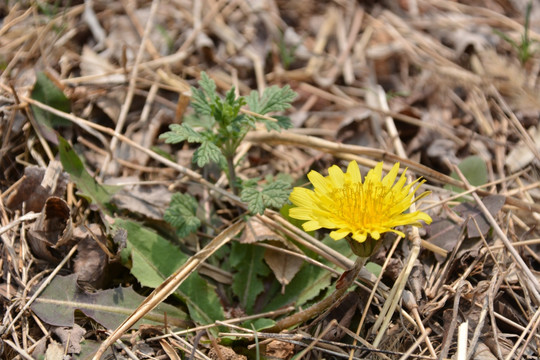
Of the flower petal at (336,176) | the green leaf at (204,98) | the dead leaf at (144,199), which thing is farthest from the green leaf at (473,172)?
the dead leaf at (144,199)

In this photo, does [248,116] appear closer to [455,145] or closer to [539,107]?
[455,145]

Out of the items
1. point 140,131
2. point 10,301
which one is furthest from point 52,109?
point 10,301

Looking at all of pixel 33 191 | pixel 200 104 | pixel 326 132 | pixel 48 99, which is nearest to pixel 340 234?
pixel 200 104

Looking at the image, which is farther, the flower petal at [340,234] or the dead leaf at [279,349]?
the dead leaf at [279,349]

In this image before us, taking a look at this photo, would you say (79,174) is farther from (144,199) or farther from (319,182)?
(319,182)

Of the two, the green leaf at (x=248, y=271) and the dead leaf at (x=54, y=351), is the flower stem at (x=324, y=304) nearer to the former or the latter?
the green leaf at (x=248, y=271)

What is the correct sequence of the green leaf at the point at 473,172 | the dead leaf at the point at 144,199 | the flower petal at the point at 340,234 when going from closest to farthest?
1. the flower petal at the point at 340,234
2. the dead leaf at the point at 144,199
3. the green leaf at the point at 473,172
